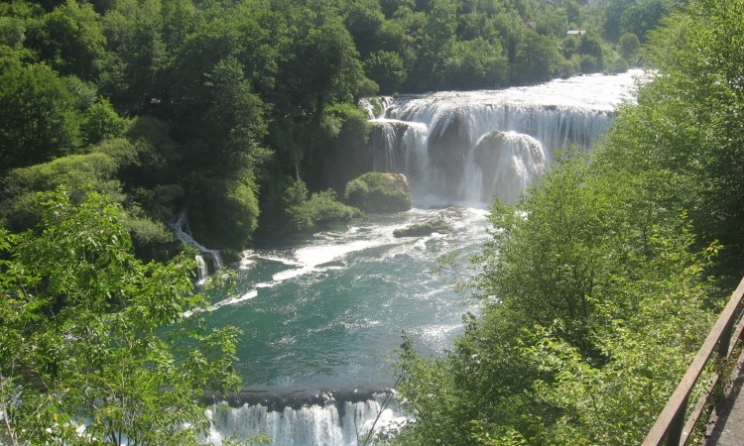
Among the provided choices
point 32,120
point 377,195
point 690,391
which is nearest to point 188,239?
point 32,120

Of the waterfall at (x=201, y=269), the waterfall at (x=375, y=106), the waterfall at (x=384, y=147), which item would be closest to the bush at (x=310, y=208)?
the waterfall at (x=384, y=147)

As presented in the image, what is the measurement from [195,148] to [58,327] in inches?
1033

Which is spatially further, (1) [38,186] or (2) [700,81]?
(1) [38,186]

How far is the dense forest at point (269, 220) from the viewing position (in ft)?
26.8

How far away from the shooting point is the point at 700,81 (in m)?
15.1

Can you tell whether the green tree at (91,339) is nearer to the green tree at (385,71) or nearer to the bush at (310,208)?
the bush at (310,208)

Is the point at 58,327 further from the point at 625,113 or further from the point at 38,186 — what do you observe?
the point at 38,186

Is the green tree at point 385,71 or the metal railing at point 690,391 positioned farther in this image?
the green tree at point 385,71

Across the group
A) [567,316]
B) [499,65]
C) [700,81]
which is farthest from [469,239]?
[499,65]

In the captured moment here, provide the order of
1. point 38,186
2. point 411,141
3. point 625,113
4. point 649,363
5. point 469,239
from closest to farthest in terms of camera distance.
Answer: point 649,363 → point 625,113 → point 38,186 → point 469,239 → point 411,141

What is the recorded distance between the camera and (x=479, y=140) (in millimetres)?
43250

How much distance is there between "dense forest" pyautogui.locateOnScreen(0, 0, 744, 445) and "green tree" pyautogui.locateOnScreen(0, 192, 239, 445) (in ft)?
0.12

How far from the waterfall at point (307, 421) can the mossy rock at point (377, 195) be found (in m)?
20.9

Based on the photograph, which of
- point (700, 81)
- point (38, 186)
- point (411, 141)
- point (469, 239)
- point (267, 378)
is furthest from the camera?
point (411, 141)
